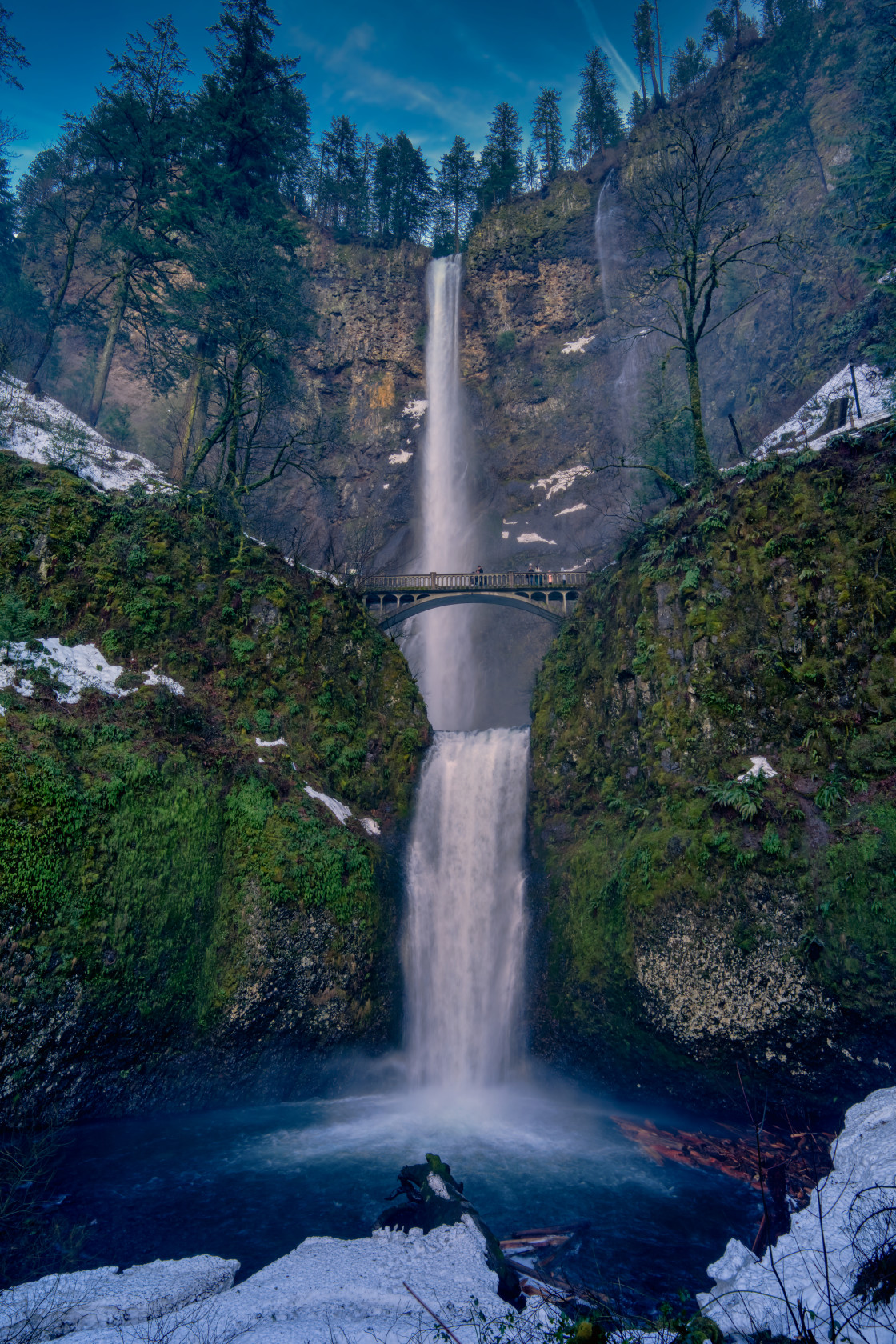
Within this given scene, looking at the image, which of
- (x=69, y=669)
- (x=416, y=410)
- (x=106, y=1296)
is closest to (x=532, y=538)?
(x=416, y=410)

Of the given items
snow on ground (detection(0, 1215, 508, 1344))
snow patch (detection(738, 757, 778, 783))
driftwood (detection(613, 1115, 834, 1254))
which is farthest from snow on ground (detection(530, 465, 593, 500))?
snow on ground (detection(0, 1215, 508, 1344))

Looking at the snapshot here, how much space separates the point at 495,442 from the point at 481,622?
12889 mm

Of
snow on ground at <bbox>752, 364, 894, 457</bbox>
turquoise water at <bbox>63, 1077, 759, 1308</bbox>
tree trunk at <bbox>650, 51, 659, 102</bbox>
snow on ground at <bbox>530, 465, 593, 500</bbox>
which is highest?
tree trunk at <bbox>650, 51, 659, 102</bbox>

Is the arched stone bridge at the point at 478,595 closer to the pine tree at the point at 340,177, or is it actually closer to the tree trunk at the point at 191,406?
the tree trunk at the point at 191,406

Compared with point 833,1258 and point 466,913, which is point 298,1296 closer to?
point 833,1258

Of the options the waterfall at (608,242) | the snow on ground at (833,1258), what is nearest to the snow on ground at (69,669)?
the snow on ground at (833,1258)

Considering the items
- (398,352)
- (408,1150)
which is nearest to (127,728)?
(408,1150)

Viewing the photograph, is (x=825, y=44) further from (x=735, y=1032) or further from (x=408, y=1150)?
(x=408, y=1150)

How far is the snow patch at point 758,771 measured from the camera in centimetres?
1240

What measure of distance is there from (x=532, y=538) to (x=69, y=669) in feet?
104

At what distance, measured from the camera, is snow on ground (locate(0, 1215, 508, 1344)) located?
5.80 m

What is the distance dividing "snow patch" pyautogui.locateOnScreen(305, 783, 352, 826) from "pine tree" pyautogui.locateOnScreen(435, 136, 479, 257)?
5285 centimetres

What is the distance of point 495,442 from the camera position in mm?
43906

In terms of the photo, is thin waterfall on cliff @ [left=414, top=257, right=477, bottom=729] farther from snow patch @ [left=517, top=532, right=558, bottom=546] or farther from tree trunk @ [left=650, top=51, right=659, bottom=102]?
tree trunk @ [left=650, top=51, right=659, bottom=102]
